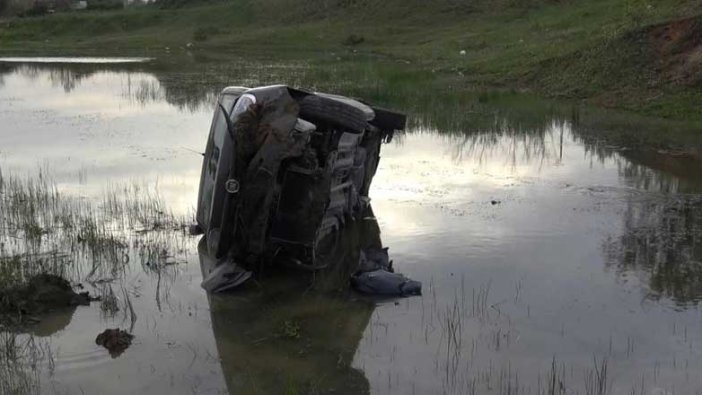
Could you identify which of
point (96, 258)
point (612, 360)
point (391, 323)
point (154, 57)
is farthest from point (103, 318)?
point (154, 57)

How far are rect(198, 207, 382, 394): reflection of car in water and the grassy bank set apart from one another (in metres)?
11.8

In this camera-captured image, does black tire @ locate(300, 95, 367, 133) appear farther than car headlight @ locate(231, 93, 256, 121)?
Yes

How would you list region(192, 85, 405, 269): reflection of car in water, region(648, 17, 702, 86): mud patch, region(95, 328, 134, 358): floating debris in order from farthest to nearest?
region(648, 17, 702, 86): mud patch, region(192, 85, 405, 269): reflection of car in water, region(95, 328, 134, 358): floating debris

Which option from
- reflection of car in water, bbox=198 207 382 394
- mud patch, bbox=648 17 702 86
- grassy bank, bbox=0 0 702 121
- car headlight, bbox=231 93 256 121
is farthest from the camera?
grassy bank, bbox=0 0 702 121

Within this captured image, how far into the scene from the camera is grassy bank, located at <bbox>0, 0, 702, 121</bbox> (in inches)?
757

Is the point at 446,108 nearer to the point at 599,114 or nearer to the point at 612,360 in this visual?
the point at 599,114

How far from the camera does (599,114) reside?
17516 mm

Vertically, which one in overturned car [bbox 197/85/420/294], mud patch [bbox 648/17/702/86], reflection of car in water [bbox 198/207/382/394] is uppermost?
mud patch [bbox 648/17/702/86]

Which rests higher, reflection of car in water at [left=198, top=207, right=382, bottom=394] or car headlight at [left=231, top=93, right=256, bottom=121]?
car headlight at [left=231, top=93, right=256, bottom=121]

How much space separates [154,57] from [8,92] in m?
15.7

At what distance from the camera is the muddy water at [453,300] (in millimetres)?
5629

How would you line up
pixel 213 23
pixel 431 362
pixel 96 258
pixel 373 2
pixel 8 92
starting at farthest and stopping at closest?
pixel 213 23
pixel 373 2
pixel 8 92
pixel 96 258
pixel 431 362

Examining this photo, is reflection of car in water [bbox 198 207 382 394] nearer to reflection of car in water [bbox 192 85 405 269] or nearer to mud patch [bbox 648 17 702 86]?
reflection of car in water [bbox 192 85 405 269]

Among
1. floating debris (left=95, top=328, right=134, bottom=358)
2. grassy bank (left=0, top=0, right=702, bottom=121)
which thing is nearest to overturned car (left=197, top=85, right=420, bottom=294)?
floating debris (left=95, top=328, right=134, bottom=358)
